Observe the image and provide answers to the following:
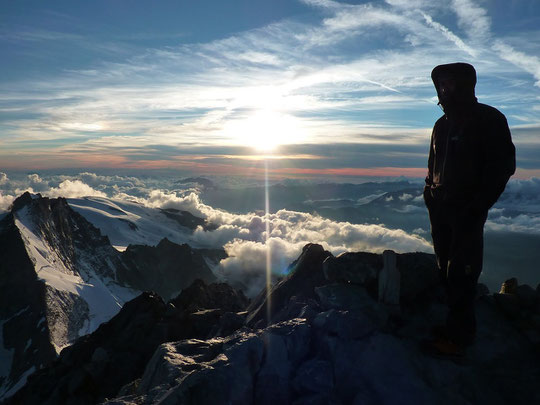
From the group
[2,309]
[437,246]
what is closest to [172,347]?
[437,246]

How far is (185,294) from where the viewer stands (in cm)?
4362

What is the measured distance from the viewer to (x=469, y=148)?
6520 mm

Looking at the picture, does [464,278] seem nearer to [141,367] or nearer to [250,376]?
[250,376]

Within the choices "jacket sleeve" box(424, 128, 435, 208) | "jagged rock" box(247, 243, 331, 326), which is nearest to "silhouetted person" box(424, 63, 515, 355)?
"jacket sleeve" box(424, 128, 435, 208)

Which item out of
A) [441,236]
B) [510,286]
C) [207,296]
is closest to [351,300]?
[441,236]

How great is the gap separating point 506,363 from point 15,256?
219 meters

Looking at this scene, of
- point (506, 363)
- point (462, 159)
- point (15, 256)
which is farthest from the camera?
point (15, 256)

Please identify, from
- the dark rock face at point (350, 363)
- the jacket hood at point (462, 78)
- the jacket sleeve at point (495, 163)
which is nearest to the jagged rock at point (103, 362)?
the dark rock face at point (350, 363)

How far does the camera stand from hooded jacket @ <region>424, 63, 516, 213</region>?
618 centimetres

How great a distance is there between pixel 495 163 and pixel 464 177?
560mm

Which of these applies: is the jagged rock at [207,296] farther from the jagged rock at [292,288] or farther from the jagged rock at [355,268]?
the jagged rock at [355,268]

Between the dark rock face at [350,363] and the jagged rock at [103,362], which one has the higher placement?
the dark rock face at [350,363]

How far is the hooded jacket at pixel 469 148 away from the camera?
6184 millimetres

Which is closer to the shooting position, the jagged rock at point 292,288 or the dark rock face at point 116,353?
the jagged rock at point 292,288
